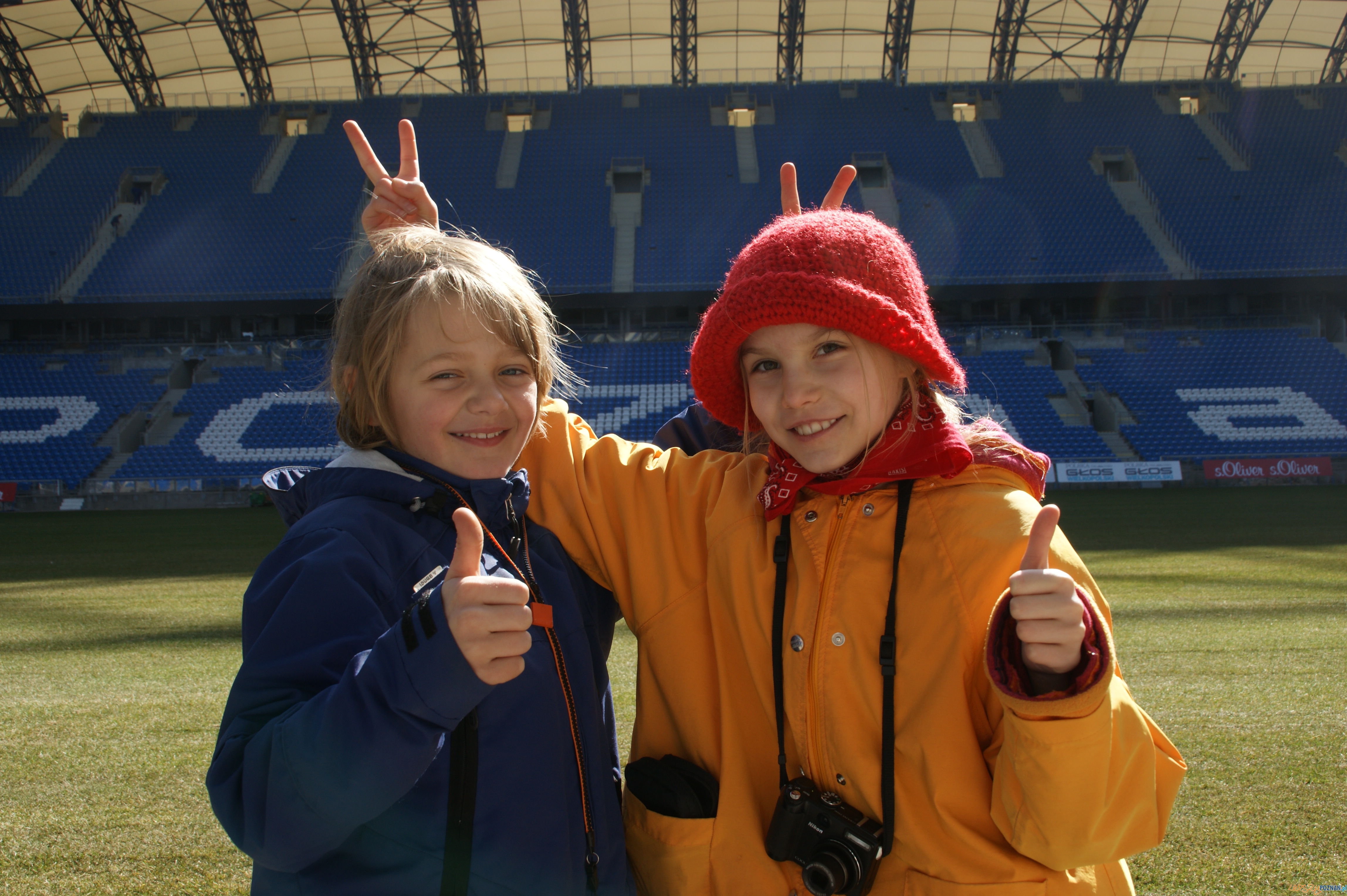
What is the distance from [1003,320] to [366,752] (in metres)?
26.7

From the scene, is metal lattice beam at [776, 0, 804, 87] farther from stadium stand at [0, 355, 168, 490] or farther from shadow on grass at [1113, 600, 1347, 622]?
shadow on grass at [1113, 600, 1347, 622]

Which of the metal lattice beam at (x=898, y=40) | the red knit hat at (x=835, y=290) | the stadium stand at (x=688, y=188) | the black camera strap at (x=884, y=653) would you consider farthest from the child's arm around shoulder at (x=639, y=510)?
the metal lattice beam at (x=898, y=40)

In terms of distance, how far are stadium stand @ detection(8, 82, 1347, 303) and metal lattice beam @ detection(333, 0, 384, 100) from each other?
0.82m

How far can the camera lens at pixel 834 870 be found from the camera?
1190mm

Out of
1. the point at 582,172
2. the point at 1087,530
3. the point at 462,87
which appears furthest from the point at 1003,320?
the point at 462,87

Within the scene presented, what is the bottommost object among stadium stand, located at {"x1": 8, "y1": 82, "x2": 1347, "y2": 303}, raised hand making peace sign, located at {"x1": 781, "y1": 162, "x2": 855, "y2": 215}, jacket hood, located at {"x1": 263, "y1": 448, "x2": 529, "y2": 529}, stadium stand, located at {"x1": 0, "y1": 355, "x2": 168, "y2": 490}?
stadium stand, located at {"x1": 0, "y1": 355, "x2": 168, "y2": 490}

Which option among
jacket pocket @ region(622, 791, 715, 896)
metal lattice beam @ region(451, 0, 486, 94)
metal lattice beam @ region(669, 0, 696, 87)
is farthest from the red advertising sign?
metal lattice beam @ region(451, 0, 486, 94)

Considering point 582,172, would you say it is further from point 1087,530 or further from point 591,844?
point 591,844

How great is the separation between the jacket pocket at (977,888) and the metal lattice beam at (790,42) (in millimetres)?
26237

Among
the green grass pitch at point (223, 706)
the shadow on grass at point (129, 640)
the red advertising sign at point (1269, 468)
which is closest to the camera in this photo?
the green grass pitch at point (223, 706)

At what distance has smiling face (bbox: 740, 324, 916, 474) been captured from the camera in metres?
1.36

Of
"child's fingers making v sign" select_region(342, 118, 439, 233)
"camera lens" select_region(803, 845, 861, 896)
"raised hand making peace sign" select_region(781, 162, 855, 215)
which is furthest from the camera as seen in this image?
"raised hand making peace sign" select_region(781, 162, 855, 215)

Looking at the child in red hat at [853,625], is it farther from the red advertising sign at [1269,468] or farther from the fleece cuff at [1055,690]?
the red advertising sign at [1269,468]

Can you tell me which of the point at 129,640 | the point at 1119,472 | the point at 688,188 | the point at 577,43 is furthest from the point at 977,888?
the point at 688,188
